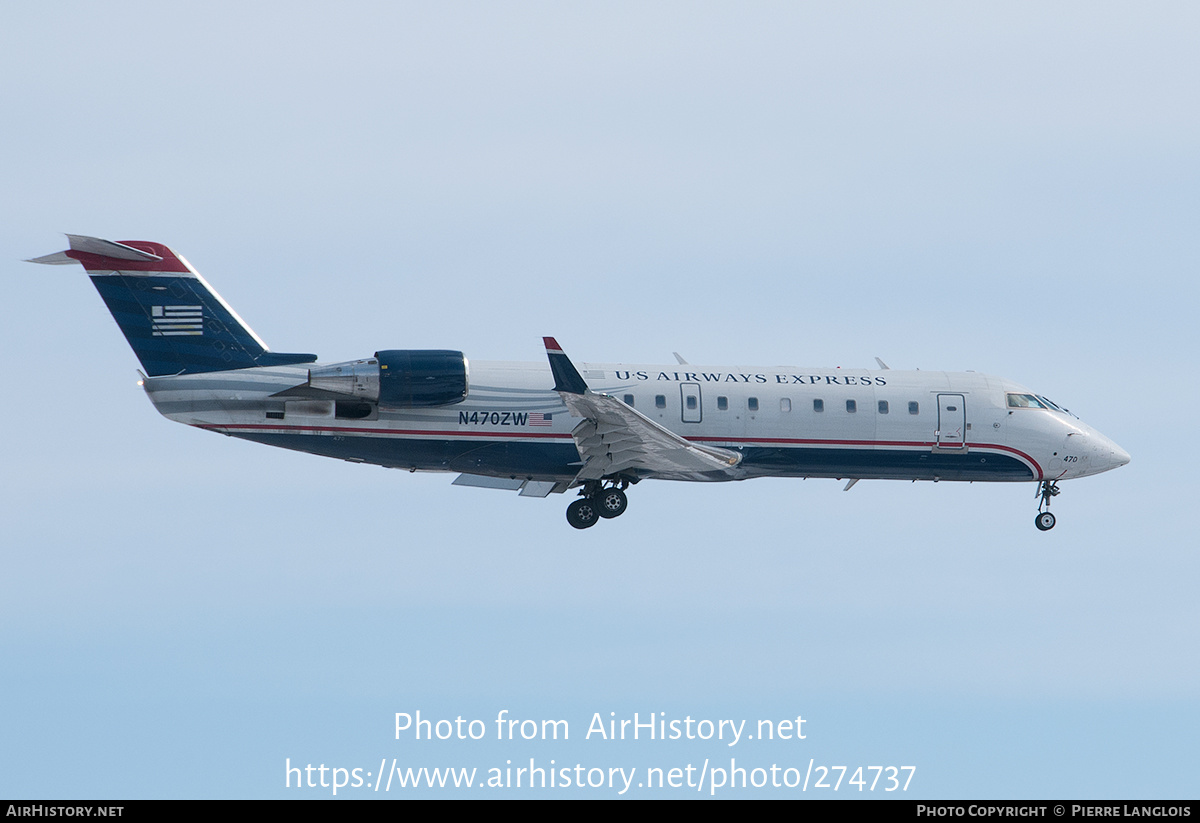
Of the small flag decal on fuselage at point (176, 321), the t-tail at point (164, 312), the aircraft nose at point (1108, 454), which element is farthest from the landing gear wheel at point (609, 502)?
the aircraft nose at point (1108, 454)

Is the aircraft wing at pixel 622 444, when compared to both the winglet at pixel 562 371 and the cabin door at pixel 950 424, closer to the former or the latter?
the winglet at pixel 562 371

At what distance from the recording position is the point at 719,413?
32250 mm

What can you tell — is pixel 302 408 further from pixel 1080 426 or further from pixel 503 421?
pixel 1080 426

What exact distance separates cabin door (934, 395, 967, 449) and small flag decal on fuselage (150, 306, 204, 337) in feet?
52.0

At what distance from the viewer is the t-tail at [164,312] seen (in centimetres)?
3020

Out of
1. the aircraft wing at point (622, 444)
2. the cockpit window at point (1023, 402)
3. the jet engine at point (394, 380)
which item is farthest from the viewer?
the cockpit window at point (1023, 402)

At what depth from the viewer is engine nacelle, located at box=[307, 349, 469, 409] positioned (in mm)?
30125

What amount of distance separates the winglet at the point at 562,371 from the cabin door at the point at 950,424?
9.04 meters

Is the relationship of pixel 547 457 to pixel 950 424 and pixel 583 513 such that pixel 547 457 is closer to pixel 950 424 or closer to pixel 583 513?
pixel 583 513

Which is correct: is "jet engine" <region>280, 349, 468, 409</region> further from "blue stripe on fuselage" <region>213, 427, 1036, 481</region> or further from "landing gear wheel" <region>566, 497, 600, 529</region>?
"landing gear wheel" <region>566, 497, 600, 529</region>

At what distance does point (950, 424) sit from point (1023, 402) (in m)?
2.09

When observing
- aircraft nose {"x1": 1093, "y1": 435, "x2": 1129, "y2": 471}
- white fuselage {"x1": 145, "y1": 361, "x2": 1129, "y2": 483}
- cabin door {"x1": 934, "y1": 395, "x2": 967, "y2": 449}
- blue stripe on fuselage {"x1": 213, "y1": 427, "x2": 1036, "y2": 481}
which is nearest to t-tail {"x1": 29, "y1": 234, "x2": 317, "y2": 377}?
white fuselage {"x1": 145, "y1": 361, "x2": 1129, "y2": 483}

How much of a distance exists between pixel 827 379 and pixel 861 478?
91.7 inches

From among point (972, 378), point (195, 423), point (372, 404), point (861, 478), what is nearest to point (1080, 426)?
point (972, 378)
